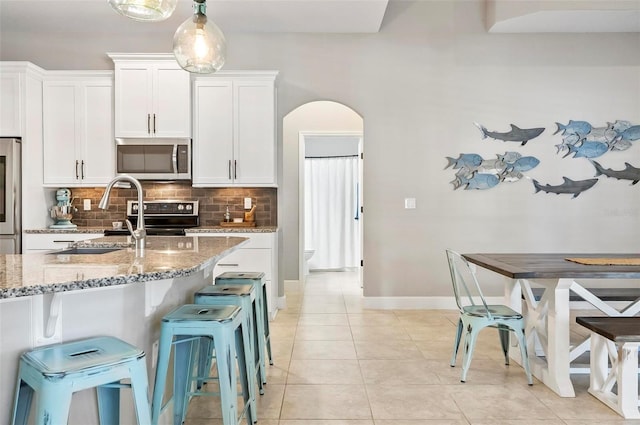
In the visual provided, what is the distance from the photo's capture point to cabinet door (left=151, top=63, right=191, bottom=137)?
14.5ft

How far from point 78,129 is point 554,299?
4439 mm

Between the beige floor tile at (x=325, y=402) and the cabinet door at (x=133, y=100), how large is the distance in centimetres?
302

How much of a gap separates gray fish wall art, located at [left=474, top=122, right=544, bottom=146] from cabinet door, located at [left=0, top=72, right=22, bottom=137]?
4553 mm

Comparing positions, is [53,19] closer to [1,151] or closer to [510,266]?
[1,151]

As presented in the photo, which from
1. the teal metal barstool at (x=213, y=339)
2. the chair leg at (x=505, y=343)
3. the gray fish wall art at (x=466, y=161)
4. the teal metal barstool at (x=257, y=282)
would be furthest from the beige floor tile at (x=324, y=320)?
the teal metal barstool at (x=213, y=339)

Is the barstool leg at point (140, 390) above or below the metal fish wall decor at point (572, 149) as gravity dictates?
below

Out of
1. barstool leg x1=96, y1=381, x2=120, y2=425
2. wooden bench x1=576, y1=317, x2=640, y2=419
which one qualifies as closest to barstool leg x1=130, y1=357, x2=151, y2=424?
barstool leg x1=96, y1=381, x2=120, y2=425

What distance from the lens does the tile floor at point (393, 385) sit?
236 centimetres

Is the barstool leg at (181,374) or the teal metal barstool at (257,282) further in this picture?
the teal metal barstool at (257,282)

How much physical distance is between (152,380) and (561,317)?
2316mm

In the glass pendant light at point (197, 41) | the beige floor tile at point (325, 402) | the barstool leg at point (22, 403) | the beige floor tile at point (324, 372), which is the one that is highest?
the glass pendant light at point (197, 41)

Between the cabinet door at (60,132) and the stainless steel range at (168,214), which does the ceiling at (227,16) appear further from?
the stainless steel range at (168,214)

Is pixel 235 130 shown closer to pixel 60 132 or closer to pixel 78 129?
pixel 78 129

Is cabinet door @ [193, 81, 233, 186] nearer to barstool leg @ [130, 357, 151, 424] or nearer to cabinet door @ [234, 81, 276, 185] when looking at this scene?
cabinet door @ [234, 81, 276, 185]
